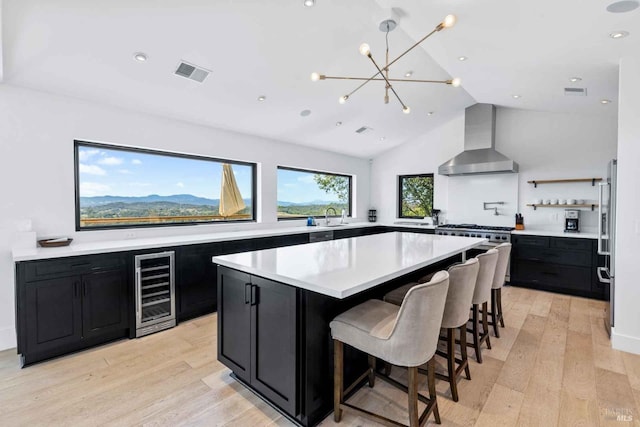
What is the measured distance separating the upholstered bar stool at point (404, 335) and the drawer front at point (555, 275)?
12.7 feet

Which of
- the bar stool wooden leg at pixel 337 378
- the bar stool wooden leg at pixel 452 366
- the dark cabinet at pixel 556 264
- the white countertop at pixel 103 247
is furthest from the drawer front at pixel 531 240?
the bar stool wooden leg at pixel 337 378

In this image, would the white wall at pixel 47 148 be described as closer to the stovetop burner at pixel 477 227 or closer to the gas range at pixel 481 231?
the gas range at pixel 481 231

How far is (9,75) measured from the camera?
2.72 meters

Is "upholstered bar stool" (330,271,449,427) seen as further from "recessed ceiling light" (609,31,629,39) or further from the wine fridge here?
"recessed ceiling light" (609,31,629,39)

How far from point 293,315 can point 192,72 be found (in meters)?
2.65

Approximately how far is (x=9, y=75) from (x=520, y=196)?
22.4ft

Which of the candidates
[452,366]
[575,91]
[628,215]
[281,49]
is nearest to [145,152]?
[281,49]

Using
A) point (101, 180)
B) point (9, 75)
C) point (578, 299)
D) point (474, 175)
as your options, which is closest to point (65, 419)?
point (101, 180)

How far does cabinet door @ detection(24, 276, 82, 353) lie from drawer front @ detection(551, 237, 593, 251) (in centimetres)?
595

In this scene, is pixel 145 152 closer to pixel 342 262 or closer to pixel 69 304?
pixel 69 304

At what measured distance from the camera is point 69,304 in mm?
2734

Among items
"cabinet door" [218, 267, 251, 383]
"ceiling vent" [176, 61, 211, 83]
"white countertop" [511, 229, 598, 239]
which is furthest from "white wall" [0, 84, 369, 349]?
"white countertop" [511, 229, 598, 239]

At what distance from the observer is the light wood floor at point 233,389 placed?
6.43ft

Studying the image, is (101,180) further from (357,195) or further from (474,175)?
(474,175)
